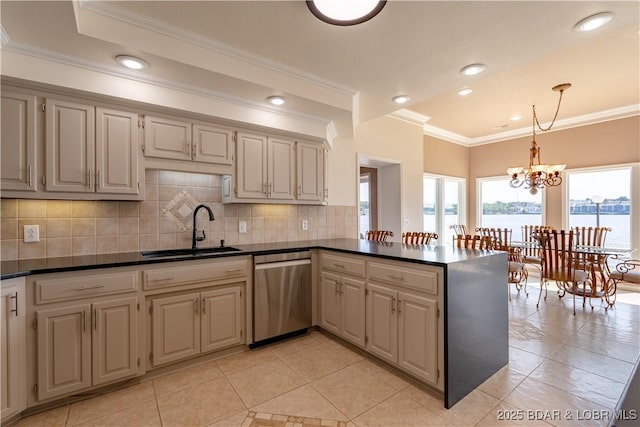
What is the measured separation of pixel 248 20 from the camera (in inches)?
77.7

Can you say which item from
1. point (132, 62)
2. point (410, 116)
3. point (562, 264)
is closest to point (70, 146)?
point (132, 62)

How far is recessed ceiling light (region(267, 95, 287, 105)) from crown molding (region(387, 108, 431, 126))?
8.45 ft

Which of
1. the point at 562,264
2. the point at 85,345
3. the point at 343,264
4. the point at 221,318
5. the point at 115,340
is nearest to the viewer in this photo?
the point at 85,345

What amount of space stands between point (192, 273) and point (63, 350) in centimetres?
90

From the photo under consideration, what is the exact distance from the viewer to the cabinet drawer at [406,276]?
1952 mm

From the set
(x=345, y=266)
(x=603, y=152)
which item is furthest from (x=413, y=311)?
(x=603, y=152)

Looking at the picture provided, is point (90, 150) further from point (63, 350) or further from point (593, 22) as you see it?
point (593, 22)

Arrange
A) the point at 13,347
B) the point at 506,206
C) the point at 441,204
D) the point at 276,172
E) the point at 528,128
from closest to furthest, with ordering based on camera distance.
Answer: the point at 13,347 → the point at 276,172 → the point at 528,128 → the point at 441,204 → the point at 506,206

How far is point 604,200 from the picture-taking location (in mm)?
5047

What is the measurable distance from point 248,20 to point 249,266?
1953 mm

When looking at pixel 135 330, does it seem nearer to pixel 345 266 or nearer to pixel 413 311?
pixel 345 266

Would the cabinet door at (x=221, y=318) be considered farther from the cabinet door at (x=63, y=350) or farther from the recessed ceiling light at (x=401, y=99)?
the recessed ceiling light at (x=401, y=99)

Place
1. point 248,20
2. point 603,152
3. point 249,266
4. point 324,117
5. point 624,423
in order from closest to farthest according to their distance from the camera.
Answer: point 624,423
point 248,20
point 249,266
point 324,117
point 603,152

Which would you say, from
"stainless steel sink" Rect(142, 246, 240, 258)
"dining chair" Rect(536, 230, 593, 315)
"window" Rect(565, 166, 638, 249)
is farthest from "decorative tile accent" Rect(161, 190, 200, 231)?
"window" Rect(565, 166, 638, 249)
